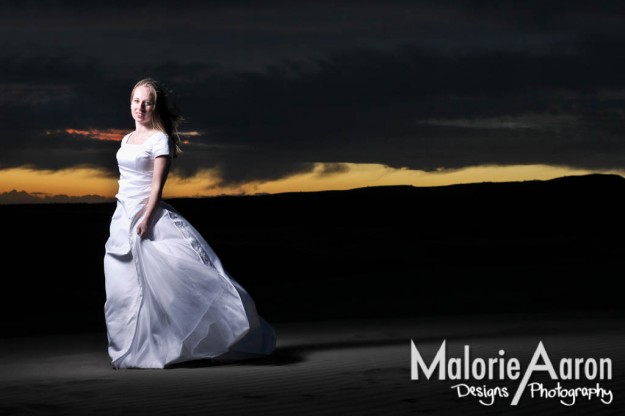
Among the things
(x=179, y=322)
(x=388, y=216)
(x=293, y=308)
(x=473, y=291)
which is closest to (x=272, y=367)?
(x=179, y=322)

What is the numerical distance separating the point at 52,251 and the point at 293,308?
12.1 metres

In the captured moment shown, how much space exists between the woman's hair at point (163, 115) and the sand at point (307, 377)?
6.01 ft

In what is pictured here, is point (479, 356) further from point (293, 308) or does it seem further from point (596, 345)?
point (293, 308)

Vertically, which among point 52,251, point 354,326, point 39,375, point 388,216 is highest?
point 388,216

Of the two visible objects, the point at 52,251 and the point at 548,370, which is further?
the point at 52,251

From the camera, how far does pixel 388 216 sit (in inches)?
1527

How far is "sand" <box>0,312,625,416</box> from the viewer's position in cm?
733

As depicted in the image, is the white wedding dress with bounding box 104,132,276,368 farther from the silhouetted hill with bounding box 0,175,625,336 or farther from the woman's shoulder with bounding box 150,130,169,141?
the silhouetted hill with bounding box 0,175,625,336

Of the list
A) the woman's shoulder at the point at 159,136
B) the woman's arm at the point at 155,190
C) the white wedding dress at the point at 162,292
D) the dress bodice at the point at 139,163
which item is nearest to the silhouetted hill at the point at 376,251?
the white wedding dress at the point at 162,292

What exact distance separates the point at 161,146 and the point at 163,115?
0.28 meters

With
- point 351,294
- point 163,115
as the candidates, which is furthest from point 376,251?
point 163,115

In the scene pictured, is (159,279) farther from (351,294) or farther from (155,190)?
(351,294)

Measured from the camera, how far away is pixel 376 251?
30.6 meters

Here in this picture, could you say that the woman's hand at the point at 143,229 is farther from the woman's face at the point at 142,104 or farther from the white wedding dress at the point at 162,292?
the woman's face at the point at 142,104
